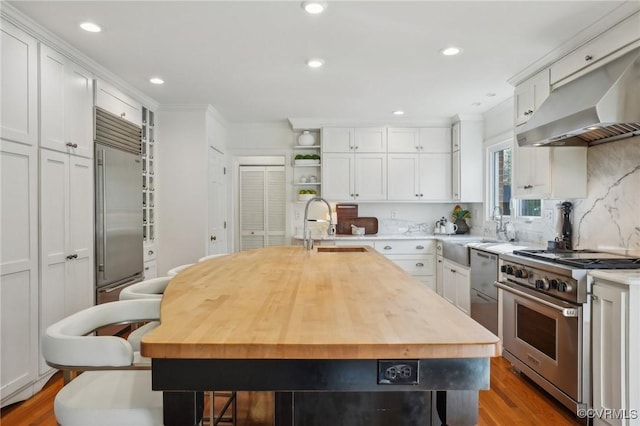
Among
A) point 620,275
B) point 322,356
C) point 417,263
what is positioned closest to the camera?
point 322,356

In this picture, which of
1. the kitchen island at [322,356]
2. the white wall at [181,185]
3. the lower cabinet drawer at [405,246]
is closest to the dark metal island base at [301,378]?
the kitchen island at [322,356]

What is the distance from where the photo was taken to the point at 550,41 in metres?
2.89

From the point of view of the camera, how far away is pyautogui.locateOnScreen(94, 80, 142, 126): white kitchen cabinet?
3565 millimetres

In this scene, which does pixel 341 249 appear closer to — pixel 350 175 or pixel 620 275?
pixel 350 175

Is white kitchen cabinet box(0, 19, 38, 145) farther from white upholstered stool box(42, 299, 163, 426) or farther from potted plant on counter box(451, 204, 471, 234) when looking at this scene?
potted plant on counter box(451, 204, 471, 234)

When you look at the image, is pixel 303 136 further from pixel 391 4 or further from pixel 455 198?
pixel 391 4

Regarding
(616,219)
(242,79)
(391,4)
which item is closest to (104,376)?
(391,4)

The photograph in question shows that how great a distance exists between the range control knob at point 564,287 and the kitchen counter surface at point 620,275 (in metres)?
0.14

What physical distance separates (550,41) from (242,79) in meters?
2.56

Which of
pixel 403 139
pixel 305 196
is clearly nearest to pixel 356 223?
pixel 305 196

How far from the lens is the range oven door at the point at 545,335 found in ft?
7.68

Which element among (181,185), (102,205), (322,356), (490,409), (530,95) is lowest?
(490,409)

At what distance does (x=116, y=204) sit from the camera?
12.2 ft

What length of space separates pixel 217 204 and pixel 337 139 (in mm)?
1843
